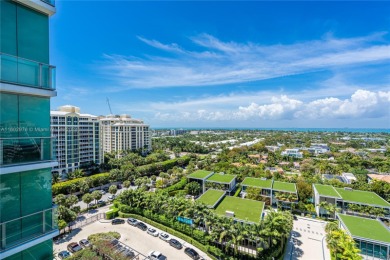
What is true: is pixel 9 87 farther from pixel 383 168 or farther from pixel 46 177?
pixel 383 168

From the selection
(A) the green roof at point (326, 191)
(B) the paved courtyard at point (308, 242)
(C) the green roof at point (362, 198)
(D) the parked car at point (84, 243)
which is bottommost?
(B) the paved courtyard at point (308, 242)

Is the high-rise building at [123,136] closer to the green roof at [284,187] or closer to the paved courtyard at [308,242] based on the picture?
the green roof at [284,187]

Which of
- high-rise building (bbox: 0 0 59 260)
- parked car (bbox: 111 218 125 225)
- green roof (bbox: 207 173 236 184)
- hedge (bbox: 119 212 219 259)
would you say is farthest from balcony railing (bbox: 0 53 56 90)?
green roof (bbox: 207 173 236 184)

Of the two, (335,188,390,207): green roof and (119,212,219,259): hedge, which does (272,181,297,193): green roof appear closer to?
(335,188,390,207): green roof

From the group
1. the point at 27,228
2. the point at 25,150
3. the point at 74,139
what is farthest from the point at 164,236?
the point at 74,139

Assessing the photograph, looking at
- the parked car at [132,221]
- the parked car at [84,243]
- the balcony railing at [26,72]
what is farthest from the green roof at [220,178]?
the balcony railing at [26,72]

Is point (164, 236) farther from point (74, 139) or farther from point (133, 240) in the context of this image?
point (74, 139)

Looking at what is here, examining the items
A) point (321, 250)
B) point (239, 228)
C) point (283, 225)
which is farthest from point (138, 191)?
point (321, 250)
